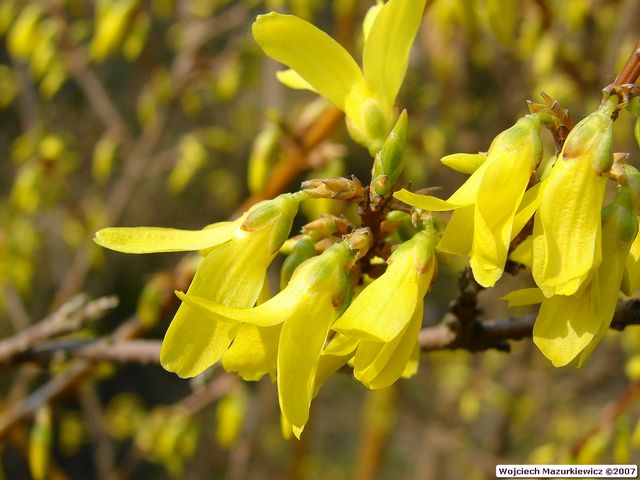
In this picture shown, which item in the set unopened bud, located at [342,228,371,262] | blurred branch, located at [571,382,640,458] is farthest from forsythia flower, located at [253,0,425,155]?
blurred branch, located at [571,382,640,458]

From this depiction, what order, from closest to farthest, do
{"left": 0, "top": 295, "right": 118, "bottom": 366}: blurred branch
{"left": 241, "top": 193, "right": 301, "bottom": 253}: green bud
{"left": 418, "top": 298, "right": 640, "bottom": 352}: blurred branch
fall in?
1. {"left": 241, "top": 193, "right": 301, "bottom": 253}: green bud
2. {"left": 418, "top": 298, "right": 640, "bottom": 352}: blurred branch
3. {"left": 0, "top": 295, "right": 118, "bottom": 366}: blurred branch

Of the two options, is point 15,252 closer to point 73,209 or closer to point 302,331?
point 73,209

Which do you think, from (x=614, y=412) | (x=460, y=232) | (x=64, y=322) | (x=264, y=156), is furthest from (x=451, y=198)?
(x=614, y=412)

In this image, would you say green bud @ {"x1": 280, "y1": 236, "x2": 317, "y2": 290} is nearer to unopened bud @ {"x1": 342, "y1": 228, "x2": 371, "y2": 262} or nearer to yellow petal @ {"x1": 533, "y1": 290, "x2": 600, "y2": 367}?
unopened bud @ {"x1": 342, "y1": 228, "x2": 371, "y2": 262}

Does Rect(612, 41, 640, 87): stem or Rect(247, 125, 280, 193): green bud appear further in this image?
Rect(247, 125, 280, 193): green bud

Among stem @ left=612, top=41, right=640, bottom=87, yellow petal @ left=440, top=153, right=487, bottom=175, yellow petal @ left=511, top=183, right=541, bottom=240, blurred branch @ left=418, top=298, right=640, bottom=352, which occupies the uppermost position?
stem @ left=612, top=41, right=640, bottom=87

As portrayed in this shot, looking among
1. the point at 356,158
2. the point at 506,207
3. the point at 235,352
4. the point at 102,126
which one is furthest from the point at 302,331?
the point at 356,158
